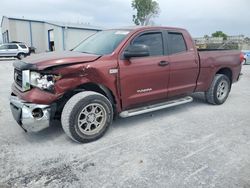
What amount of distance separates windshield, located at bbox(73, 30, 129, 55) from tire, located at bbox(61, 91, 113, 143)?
0.87 metres

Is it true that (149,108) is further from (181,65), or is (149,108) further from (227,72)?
(227,72)

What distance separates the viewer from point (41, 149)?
351 centimetres

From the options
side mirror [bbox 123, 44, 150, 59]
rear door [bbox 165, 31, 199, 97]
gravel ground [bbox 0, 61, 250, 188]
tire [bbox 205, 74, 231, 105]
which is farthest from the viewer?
tire [bbox 205, 74, 231, 105]

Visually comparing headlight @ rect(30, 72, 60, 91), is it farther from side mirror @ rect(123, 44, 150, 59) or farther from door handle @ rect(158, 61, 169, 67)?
door handle @ rect(158, 61, 169, 67)

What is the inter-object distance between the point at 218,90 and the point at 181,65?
5.43ft

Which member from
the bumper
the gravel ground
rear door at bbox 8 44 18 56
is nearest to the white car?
rear door at bbox 8 44 18 56

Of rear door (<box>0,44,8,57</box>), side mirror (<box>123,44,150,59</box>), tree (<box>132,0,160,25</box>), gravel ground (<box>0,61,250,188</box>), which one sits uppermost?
tree (<box>132,0,160,25</box>)

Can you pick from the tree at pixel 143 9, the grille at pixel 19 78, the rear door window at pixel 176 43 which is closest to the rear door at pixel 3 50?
the grille at pixel 19 78

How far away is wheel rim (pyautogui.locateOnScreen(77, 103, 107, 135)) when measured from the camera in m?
3.68

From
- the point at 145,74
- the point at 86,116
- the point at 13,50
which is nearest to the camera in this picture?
the point at 86,116

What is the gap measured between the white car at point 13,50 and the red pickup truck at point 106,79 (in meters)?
20.1

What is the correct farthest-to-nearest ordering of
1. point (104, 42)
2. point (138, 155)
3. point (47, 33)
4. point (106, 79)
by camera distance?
point (47, 33) < point (104, 42) < point (106, 79) < point (138, 155)

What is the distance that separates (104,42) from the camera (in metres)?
4.39

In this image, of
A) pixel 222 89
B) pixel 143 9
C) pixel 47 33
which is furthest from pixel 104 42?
pixel 143 9
